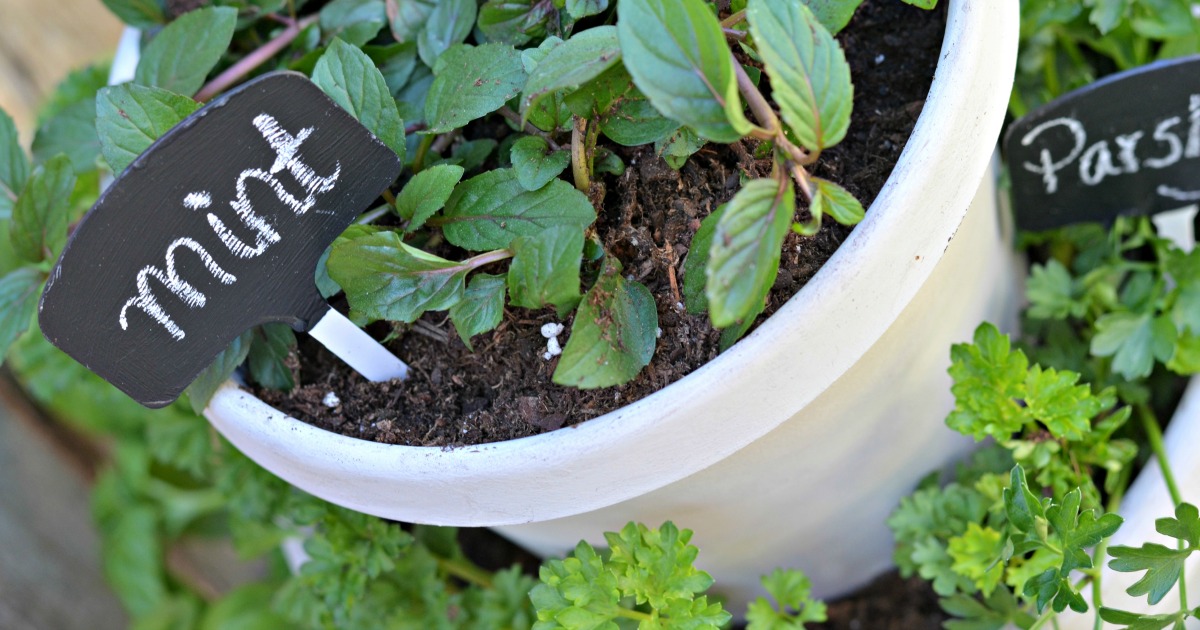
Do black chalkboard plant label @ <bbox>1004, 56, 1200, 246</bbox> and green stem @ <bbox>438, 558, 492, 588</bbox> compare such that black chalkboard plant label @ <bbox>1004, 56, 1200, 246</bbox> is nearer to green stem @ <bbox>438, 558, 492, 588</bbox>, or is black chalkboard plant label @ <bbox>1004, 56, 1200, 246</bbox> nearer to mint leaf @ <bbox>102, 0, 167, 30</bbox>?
green stem @ <bbox>438, 558, 492, 588</bbox>

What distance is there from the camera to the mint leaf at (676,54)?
1.75 ft

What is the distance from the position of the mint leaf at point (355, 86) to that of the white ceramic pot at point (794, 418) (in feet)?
0.76

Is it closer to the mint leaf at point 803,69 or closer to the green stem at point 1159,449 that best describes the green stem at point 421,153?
the mint leaf at point 803,69

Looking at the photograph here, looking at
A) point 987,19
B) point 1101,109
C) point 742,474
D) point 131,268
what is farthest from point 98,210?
point 1101,109

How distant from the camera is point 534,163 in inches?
27.4

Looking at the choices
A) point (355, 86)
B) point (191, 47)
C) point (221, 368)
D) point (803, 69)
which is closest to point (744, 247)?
point (803, 69)

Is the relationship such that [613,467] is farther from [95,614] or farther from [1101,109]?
[95,614]

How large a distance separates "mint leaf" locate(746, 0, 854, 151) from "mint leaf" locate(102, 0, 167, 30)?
66 cm

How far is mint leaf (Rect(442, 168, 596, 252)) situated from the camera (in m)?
0.68

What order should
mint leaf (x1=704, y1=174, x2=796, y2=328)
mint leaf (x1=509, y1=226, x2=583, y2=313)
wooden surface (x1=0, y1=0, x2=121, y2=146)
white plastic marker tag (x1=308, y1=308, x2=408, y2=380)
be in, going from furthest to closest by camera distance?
wooden surface (x1=0, y1=0, x2=121, y2=146)
white plastic marker tag (x1=308, y1=308, x2=408, y2=380)
mint leaf (x1=509, y1=226, x2=583, y2=313)
mint leaf (x1=704, y1=174, x2=796, y2=328)

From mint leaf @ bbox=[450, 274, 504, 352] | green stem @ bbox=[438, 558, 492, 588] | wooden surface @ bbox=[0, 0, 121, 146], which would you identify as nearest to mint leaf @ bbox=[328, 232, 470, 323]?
mint leaf @ bbox=[450, 274, 504, 352]

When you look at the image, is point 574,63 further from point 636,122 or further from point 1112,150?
point 1112,150

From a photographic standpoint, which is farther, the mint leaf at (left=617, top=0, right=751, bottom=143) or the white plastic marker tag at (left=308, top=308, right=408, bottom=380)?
the white plastic marker tag at (left=308, top=308, right=408, bottom=380)

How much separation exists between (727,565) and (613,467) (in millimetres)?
298
